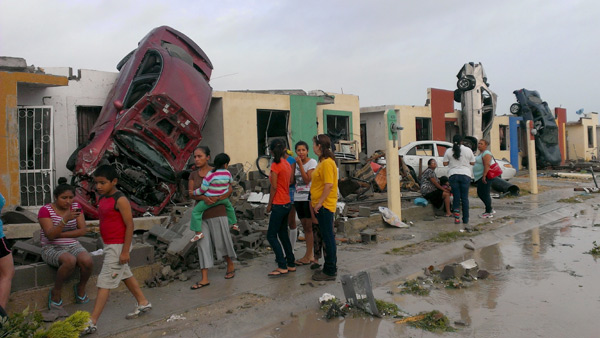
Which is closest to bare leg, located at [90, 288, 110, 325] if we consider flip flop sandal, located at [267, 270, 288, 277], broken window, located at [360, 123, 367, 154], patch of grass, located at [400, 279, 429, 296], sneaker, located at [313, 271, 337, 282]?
flip flop sandal, located at [267, 270, 288, 277]

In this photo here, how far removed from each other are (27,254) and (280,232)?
9.28 ft

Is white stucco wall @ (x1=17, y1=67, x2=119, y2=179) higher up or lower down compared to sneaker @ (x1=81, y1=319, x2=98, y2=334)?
higher up

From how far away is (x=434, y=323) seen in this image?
4242mm

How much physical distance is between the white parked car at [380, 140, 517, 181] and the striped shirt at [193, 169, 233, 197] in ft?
35.2

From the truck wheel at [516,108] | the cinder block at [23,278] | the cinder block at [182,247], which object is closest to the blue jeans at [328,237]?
the cinder block at [182,247]

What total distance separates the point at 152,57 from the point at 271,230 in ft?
20.4

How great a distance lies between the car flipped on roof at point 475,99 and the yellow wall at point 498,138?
2.52 metres

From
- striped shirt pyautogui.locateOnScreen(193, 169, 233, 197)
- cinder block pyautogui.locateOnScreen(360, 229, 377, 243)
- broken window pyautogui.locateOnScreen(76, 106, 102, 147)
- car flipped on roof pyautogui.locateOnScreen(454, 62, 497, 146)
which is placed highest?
car flipped on roof pyautogui.locateOnScreen(454, 62, 497, 146)

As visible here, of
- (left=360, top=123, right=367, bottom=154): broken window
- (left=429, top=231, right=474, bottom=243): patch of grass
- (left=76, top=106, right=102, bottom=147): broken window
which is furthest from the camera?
(left=360, top=123, right=367, bottom=154): broken window

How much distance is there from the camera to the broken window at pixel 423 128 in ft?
71.2

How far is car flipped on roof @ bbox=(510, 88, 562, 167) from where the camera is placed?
87.3 ft

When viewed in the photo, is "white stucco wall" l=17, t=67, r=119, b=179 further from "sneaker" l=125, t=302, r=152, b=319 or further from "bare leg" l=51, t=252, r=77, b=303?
"sneaker" l=125, t=302, r=152, b=319

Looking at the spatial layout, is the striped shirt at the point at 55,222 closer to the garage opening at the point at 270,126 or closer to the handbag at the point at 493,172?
the handbag at the point at 493,172

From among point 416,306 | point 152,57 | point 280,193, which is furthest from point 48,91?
point 416,306
